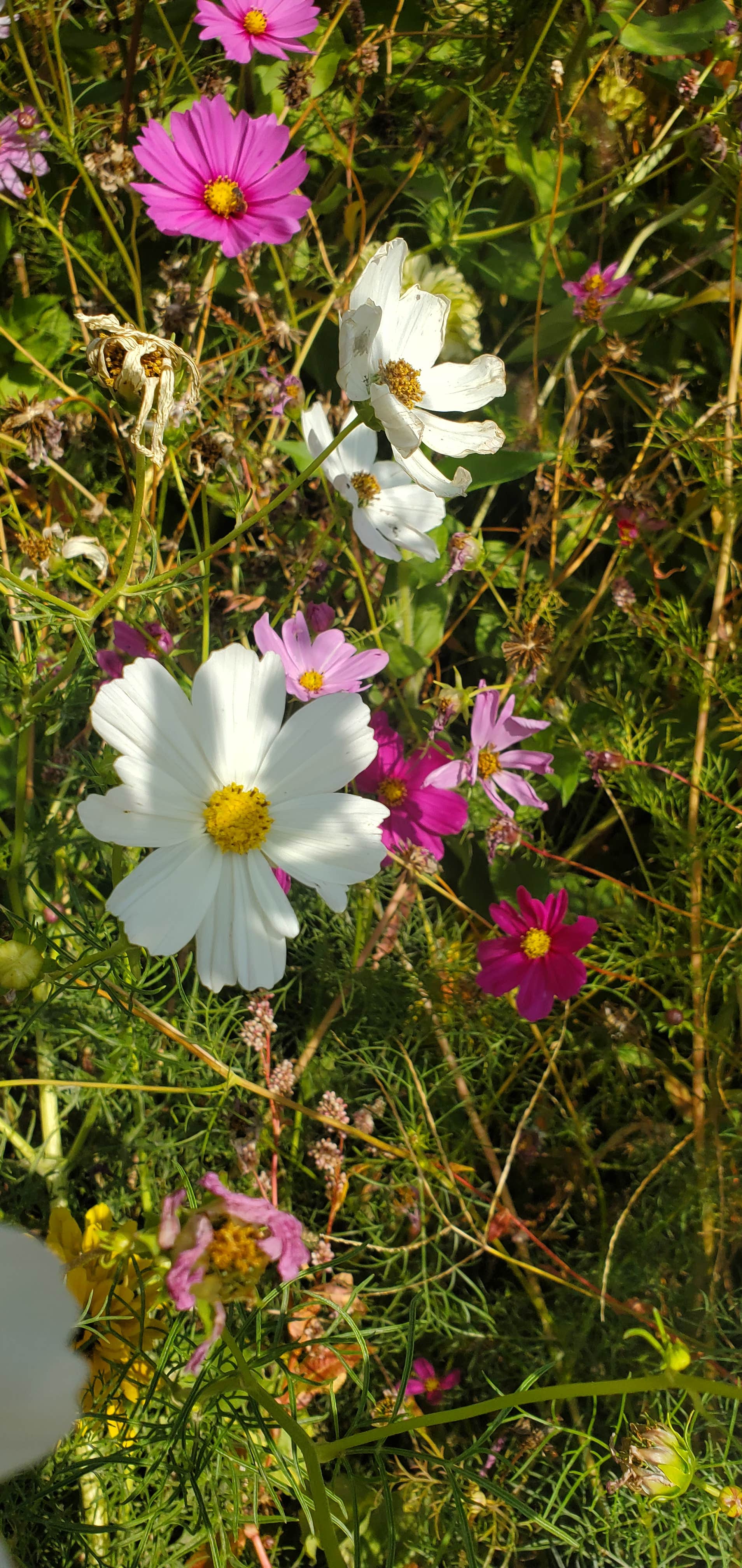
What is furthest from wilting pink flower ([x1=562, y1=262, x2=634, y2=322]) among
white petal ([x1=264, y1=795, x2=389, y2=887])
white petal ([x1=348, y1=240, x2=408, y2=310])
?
white petal ([x1=264, y1=795, x2=389, y2=887])

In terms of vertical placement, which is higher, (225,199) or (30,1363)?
(225,199)

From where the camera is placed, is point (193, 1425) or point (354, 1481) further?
point (193, 1425)

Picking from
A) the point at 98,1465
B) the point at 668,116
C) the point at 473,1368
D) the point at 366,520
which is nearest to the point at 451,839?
the point at 366,520

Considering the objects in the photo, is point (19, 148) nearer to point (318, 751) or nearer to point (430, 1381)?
point (318, 751)

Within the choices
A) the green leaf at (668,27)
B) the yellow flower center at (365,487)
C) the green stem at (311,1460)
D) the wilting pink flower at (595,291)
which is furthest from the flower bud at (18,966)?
the green leaf at (668,27)

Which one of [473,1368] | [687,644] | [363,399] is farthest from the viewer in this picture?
[687,644]

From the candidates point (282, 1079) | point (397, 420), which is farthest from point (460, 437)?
point (282, 1079)

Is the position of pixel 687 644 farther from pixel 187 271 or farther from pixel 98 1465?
pixel 98 1465
